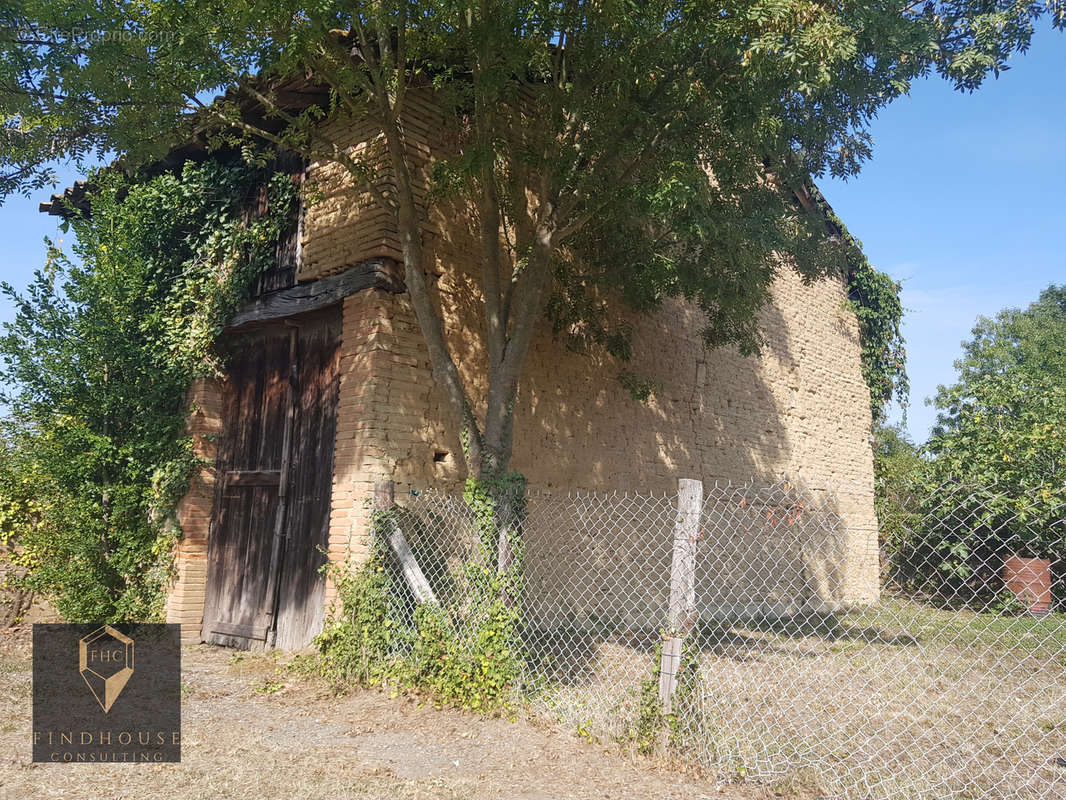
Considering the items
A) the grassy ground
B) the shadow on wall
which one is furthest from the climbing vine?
the grassy ground

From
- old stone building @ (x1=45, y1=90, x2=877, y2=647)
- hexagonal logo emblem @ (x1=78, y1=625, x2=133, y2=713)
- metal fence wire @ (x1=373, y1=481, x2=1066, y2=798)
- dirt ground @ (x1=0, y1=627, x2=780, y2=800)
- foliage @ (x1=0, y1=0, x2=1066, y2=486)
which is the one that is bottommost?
hexagonal logo emblem @ (x1=78, y1=625, x2=133, y2=713)

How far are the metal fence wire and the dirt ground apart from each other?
0.81ft

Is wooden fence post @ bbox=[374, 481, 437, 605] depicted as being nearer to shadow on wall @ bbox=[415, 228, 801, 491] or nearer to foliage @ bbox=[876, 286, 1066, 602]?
shadow on wall @ bbox=[415, 228, 801, 491]

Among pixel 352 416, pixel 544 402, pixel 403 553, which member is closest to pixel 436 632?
pixel 403 553

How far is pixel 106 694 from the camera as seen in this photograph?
5.86 m

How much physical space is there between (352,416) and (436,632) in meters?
2.22

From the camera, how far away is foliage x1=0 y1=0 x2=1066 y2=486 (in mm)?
5539

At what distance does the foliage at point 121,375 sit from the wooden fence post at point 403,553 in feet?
10.6

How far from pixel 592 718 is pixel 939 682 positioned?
4.00m

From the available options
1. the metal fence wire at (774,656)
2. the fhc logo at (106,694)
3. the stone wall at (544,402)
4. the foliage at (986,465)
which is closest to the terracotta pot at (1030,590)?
the metal fence wire at (774,656)

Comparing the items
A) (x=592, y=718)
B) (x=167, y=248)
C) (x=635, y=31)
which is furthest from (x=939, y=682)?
(x=167, y=248)

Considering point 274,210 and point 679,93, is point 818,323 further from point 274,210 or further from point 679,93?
point 274,210

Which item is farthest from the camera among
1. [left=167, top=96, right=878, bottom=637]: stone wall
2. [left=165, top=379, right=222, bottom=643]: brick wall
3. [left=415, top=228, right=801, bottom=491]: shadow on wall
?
[left=165, top=379, right=222, bottom=643]: brick wall

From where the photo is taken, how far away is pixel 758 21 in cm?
523
